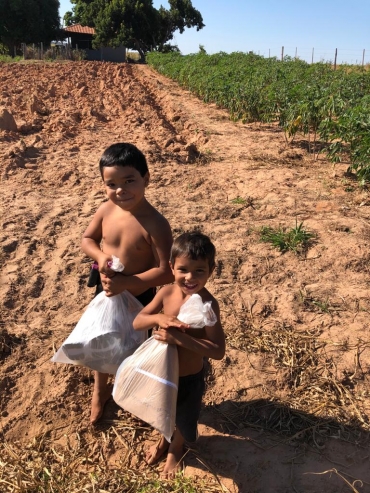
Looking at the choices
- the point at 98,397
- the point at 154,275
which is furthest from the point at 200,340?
the point at 98,397

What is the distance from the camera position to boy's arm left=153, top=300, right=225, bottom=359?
1.77m

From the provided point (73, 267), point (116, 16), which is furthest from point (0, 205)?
point (116, 16)

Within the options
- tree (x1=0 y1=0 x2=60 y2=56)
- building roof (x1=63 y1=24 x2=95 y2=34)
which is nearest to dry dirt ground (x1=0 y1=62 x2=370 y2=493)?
tree (x1=0 y1=0 x2=60 y2=56)

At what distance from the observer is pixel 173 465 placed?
6.93 ft

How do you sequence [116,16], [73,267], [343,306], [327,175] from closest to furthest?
[343,306], [73,267], [327,175], [116,16]

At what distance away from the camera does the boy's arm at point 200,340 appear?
1.77 meters

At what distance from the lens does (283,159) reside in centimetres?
701

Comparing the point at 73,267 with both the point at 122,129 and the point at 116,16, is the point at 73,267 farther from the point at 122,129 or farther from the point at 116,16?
the point at 116,16

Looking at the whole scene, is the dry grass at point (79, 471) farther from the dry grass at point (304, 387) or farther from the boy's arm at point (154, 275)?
the boy's arm at point (154, 275)

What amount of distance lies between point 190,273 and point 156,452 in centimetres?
97

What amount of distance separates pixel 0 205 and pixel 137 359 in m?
3.87

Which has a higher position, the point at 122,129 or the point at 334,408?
the point at 122,129

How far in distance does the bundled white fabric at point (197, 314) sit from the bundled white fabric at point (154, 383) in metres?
0.17

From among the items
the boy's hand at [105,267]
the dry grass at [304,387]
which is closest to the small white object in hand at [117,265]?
the boy's hand at [105,267]
